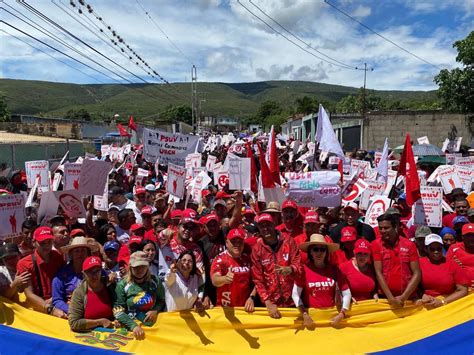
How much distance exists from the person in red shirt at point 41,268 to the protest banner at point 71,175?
390cm

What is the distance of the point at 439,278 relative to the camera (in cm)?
519

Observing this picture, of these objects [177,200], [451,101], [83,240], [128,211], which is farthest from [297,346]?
[451,101]

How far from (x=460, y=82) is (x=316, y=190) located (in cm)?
2319

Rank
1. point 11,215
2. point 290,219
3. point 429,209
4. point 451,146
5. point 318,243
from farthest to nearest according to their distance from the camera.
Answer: point 451,146 → point 429,209 → point 11,215 → point 290,219 → point 318,243

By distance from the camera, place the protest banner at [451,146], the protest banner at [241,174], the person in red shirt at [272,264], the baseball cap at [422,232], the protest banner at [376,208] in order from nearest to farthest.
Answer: the person in red shirt at [272,264], the baseball cap at [422,232], the protest banner at [376,208], the protest banner at [241,174], the protest banner at [451,146]

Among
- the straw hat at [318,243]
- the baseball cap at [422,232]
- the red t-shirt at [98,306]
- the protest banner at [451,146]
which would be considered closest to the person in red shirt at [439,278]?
the baseball cap at [422,232]

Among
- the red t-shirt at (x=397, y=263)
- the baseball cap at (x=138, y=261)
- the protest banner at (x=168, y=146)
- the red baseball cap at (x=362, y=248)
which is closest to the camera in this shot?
the baseball cap at (x=138, y=261)

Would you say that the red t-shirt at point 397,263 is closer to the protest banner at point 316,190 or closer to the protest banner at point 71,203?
the protest banner at point 316,190

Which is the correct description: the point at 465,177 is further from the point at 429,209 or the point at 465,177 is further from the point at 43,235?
the point at 43,235

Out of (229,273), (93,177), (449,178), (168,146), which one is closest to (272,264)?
(229,273)

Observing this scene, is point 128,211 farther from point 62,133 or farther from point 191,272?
point 62,133

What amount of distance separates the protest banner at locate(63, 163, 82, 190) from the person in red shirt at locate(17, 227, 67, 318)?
12.8 ft

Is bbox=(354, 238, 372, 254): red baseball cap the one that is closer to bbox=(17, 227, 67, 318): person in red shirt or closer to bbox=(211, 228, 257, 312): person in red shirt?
bbox=(211, 228, 257, 312): person in red shirt

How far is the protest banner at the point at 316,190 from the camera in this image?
25.1ft
